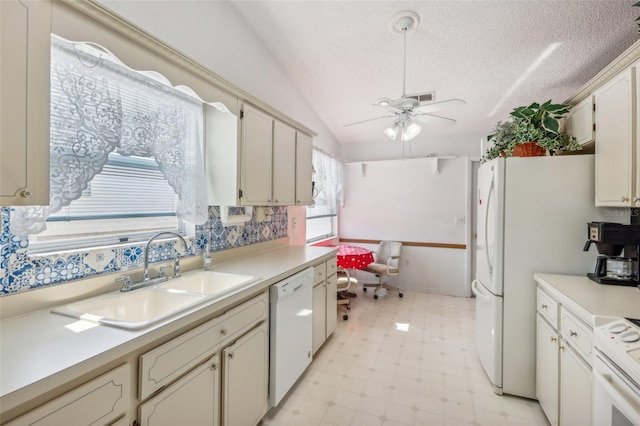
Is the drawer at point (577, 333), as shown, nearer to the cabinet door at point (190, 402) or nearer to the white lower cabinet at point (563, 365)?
the white lower cabinet at point (563, 365)

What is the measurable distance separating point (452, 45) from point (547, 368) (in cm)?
262

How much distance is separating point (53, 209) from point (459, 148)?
4.76 metres

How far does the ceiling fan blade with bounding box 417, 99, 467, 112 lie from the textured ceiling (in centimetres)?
76

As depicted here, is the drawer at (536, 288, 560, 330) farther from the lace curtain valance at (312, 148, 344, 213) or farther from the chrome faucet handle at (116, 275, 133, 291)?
the lace curtain valance at (312, 148, 344, 213)

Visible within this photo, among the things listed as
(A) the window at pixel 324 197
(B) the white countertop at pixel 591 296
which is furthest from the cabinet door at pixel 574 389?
(A) the window at pixel 324 197

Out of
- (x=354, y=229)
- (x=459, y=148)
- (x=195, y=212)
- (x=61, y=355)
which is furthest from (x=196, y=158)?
(x=459, y=148)

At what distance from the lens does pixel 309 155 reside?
3119 millimetres

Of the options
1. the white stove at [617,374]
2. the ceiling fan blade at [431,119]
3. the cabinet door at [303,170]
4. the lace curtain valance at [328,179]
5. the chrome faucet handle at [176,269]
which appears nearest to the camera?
the white stove at [617,374]

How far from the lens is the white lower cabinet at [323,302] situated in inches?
97.5

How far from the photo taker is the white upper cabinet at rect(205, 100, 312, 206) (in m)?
2.03

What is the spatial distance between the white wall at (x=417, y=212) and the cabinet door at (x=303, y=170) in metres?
1.96

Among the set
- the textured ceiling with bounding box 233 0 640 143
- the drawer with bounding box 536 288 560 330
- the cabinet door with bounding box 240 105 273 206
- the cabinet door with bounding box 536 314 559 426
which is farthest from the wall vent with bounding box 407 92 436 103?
the cabinet door with bounding box 536 314 559 426

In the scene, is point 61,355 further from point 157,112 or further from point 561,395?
point 561,395

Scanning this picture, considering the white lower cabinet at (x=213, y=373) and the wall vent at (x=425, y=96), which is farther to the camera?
the wall vent at (x=425, y=96)
